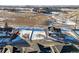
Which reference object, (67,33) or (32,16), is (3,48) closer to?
(32,16)

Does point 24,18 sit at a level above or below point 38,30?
above
